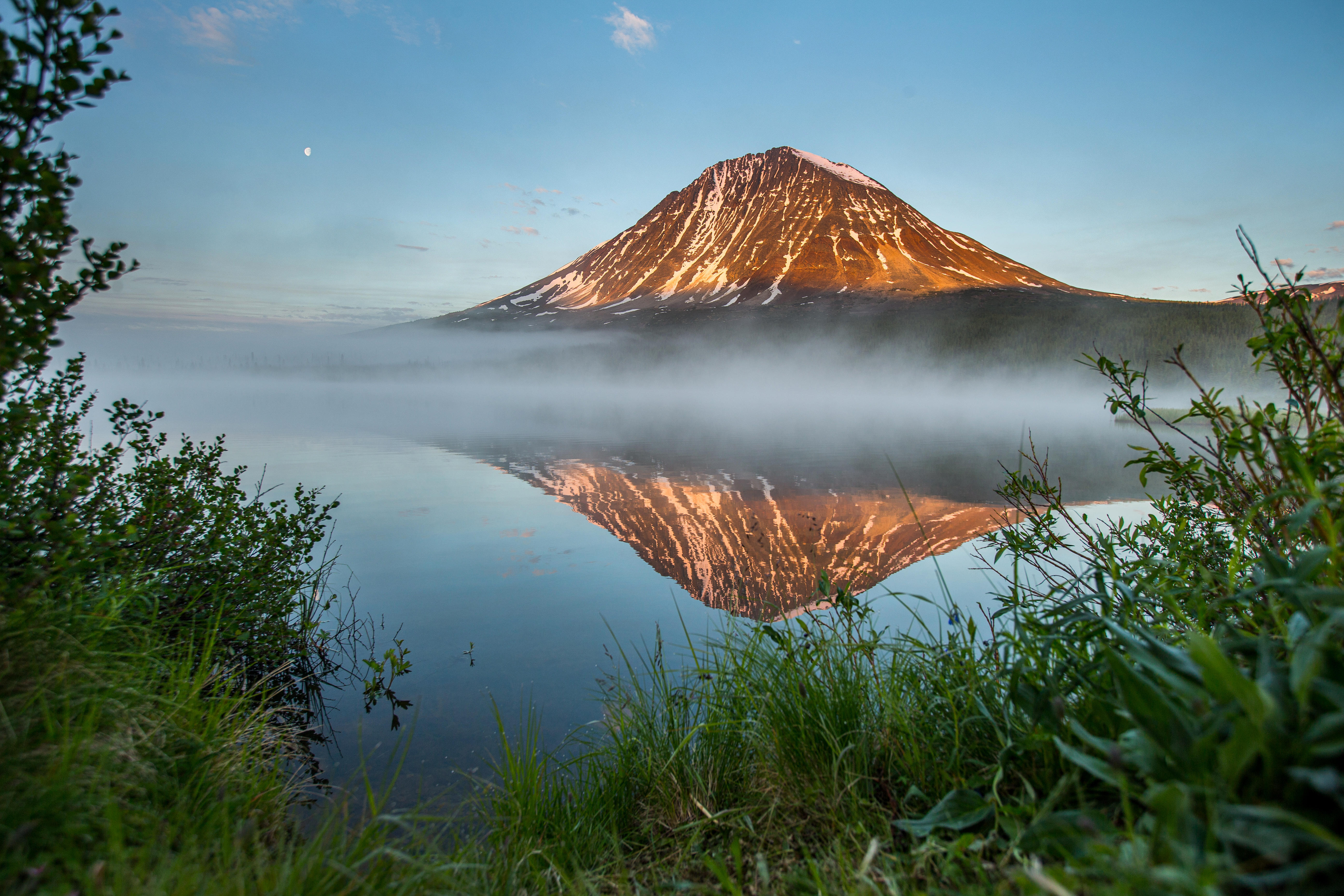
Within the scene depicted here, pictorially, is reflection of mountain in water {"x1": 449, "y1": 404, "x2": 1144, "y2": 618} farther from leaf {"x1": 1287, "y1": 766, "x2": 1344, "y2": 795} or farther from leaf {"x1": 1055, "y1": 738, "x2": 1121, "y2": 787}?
leaf {"x1": 1287, "y1": 766, "x2": 1344, "y2": 795}


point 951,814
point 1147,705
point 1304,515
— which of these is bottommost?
point 951,814

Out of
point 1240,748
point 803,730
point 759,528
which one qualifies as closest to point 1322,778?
point 1240,748

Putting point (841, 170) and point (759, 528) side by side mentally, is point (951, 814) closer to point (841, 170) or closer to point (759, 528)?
point (759, 528)

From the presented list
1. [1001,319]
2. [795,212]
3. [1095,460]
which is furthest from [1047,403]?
[795,212]

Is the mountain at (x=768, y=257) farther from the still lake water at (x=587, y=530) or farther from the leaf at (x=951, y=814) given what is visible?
the leaf at (x=951, y=814)

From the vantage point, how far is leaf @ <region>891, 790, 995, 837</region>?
1.53 m

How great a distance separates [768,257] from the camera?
466ft

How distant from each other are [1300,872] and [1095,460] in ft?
72.3

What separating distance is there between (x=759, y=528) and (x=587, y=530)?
264cm

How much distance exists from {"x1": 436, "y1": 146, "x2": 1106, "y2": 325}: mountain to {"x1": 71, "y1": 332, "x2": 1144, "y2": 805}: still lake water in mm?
91355

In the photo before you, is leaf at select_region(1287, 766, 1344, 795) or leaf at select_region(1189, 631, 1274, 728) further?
leaf at select_region(1189, 631, 1274, 728)

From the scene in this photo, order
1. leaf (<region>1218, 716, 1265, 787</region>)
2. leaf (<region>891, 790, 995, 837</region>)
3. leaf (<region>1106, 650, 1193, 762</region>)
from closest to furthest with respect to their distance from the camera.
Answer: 1. leaf (<region>1218, 716, 1265, 787</region>)
2. leaf (<region>1106, 650, 1193, 762</region>)
3. leaf (<region>891, 790, 995, 837</region>)

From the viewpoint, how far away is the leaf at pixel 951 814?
60.4 inches

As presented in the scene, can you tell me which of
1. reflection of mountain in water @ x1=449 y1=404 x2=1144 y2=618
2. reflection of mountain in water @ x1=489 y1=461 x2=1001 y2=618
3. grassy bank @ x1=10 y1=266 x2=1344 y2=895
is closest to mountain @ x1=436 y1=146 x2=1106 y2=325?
reflection of mountain in water @ x1=449 y1=404 x2=1144 y2=618
